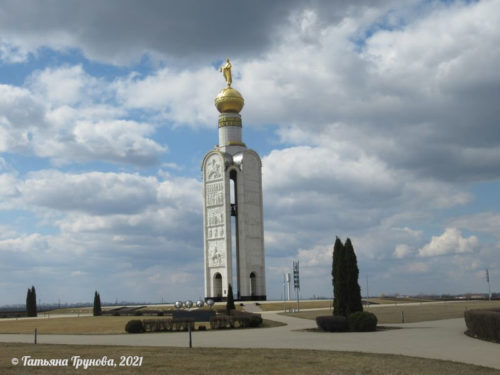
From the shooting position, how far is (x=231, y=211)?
74.1 m

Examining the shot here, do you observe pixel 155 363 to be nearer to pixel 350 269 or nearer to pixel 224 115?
pixel 350 269

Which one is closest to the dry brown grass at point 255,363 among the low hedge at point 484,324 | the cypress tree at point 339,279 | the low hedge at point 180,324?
the low hedge at point 484,324

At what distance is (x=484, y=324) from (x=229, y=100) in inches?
2267

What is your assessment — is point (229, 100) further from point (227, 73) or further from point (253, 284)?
point (253, 284)

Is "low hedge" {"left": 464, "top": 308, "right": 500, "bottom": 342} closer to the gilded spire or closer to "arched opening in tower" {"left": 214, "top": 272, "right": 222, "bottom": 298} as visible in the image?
"arched opening in tower" {"left": 214, "top": 272, "right": 222, "bottom": 298}

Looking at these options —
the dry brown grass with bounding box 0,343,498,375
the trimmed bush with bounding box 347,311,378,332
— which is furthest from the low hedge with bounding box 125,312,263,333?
the dry brown grass with bounding box 0,343,498,375

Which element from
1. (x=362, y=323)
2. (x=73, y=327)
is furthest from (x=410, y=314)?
(x=73, y=327)

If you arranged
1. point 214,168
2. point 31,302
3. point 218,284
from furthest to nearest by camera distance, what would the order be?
point 214,168
point 218,284
point 31,302

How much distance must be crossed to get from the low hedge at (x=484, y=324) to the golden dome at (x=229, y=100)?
5530 centimetres

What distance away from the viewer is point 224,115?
249 ft

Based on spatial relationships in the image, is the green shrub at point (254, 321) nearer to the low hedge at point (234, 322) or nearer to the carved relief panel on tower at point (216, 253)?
the low hedge at point (234, 322)

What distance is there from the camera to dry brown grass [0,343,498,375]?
1397 cm

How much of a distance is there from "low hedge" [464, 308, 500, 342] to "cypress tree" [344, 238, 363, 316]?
6.35 meters

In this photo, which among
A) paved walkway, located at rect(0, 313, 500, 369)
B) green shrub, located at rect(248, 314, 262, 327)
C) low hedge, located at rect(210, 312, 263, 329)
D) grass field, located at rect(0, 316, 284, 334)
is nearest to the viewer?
paved walkway, located at rect(0, 313, 500, 369)
